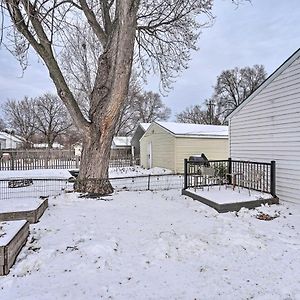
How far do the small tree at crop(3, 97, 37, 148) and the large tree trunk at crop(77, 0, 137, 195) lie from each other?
35.5 m

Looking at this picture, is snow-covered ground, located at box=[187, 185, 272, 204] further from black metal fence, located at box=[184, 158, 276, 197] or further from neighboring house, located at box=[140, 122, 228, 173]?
neighboring house, located at box=[140, 122, 228, 173]

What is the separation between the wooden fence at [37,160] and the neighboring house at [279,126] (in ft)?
42.9

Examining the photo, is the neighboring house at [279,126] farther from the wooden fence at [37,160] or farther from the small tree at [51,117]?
the small tree at [51,117]

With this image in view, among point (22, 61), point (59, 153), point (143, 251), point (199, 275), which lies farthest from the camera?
point (59, 153)

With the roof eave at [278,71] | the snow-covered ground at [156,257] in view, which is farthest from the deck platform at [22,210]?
the roof eave at [278,71]

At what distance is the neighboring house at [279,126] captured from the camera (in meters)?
6.40

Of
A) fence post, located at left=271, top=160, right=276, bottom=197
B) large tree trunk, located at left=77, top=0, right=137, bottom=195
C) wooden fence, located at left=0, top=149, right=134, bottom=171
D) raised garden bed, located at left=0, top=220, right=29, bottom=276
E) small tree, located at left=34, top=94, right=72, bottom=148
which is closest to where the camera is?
raised garden bed, located at left=0, top=220, right=29, bottom=276

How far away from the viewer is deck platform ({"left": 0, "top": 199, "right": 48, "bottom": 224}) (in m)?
4.42

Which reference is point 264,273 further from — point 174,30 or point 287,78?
point 174,30

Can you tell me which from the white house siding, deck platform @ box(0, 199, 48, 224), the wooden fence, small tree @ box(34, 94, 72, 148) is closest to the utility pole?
the white house siding

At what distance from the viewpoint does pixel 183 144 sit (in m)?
15.1

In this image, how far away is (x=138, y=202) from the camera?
6516mm

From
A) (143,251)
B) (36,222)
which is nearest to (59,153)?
(36,222)

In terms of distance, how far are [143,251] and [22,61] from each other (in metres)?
6.73
